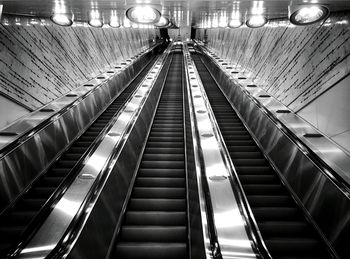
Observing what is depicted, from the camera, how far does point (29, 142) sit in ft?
12.5

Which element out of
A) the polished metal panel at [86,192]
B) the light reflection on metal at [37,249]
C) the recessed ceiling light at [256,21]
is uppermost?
the recessed ceiling light at [256,21]

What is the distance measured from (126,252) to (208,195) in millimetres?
985

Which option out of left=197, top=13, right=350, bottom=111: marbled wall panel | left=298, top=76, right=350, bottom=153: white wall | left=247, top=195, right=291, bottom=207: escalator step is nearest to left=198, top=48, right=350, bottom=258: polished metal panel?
left=247, top=195, right=291, bottom=207: escalator step

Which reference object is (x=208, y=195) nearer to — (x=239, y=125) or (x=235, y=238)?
(x=235, y=238)

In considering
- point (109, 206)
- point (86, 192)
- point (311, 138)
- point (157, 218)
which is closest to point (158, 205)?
point (157, 218)

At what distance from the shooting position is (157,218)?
3211 mm

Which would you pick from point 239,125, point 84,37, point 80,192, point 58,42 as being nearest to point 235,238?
point 80,192

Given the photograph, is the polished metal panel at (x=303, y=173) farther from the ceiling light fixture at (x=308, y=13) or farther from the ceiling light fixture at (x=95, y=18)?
the ceiling light fixture at (x=95, y=18)

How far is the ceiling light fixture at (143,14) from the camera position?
15.9 feet

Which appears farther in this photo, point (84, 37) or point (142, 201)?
point (84, 37)

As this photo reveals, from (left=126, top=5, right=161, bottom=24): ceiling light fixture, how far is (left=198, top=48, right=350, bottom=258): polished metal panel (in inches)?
96.9

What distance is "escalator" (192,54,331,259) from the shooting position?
2.77 meters

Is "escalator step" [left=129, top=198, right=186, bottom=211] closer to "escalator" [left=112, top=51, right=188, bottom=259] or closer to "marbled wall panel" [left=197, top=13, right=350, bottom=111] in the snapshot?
"escalator" [left=112, top=51, right=188, bottom=259]

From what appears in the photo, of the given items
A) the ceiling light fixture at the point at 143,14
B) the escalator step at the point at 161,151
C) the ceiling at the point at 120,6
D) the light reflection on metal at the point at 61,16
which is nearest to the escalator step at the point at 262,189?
the escalator step at the point at 161,151
